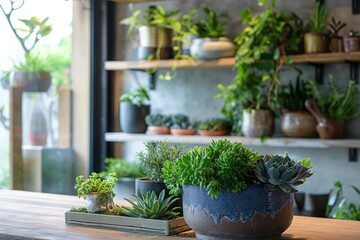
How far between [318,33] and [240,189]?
2281mm

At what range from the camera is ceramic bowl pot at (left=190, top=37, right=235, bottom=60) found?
3996mm

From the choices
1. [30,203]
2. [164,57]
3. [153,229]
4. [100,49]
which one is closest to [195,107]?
[164,57]

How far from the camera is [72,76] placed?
15.0 ft

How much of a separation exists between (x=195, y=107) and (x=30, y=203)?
6.75 ft

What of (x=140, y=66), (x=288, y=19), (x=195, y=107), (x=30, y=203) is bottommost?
(x=30, y=203)

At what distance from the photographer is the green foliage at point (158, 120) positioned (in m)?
4.26

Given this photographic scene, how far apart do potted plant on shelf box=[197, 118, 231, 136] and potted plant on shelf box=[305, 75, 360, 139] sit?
21.1 inches

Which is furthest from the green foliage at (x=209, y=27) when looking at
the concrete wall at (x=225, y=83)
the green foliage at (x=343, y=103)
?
the green foliage at (x=343, y=103)

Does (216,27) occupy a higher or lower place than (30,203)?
higher

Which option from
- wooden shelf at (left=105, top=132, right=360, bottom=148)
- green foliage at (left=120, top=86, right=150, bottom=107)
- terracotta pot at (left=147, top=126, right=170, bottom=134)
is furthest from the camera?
green foliage at (left=120, top=86, right=150, bottom=107)

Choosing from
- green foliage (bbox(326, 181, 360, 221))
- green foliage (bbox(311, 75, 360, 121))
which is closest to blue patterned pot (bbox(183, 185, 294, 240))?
green foliage (bbox(326, 181, 360, 221))

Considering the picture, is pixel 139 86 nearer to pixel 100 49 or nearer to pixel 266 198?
pixel 100 49

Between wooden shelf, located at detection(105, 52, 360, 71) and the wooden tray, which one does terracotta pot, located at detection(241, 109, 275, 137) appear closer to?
wooden shelf, located at detection(105, 52, 360, 71)

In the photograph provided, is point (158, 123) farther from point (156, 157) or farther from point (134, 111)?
point (156, 157)
